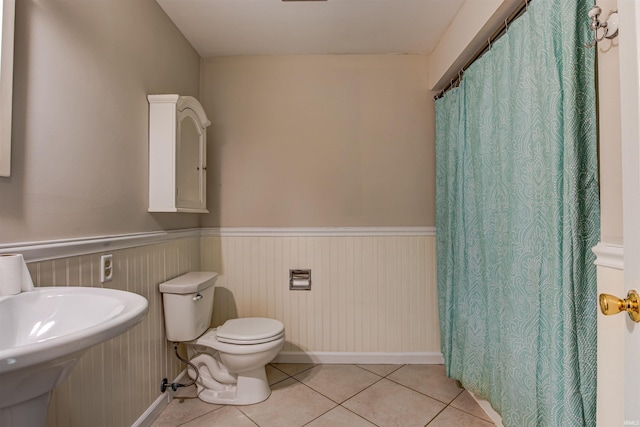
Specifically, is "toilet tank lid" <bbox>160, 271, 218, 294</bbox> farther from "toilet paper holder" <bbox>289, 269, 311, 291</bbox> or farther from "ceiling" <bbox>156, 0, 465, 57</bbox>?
"ceiling" <bbox>156, 0, 465, 57</bbox>

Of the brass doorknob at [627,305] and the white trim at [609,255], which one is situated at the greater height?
the white trim at [609,255]

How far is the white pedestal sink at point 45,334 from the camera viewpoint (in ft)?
1.74

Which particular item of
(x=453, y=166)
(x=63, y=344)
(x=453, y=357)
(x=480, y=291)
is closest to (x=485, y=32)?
(x=453, y=166)

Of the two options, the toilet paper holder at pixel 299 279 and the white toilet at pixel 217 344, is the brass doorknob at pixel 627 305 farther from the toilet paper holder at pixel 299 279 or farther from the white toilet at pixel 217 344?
the toilet paper holder at pixel 299 279

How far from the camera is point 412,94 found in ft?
7.56

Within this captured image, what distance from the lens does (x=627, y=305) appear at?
1.98 ft

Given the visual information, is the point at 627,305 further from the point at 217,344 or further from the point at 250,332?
the point at 217,344

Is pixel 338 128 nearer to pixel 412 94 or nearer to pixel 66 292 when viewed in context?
pixel 412 94

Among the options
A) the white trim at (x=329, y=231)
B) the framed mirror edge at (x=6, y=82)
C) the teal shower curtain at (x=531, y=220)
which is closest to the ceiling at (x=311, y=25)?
the teal shower curtain at (x=531, y=220)

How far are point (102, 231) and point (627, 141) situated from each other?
1.78 meters

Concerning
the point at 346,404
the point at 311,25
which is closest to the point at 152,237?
the point at 346,404

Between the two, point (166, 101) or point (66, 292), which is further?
point (166, 101)

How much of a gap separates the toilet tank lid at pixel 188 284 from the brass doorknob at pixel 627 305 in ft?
5.70

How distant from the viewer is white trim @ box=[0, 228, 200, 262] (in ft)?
3.18
